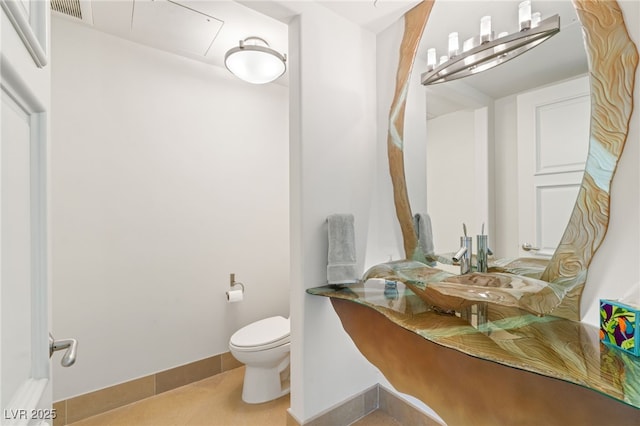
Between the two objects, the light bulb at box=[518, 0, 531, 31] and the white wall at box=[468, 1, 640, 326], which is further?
the light bulb at box=[518, 0, 531, 31]

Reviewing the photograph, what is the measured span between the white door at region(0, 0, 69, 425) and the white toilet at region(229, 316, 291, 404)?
124cm

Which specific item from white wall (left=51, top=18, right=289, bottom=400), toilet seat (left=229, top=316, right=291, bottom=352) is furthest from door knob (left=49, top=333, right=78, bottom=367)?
white wall (left=51, top=18, right=289, bottom=400)

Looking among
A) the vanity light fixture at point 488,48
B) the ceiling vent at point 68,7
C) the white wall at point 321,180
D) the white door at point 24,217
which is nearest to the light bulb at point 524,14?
the vanity light fixture at point 488,48

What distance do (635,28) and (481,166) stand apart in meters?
0.62

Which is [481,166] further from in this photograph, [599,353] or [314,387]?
[314,387]

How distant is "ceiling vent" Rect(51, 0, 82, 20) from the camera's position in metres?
1.58

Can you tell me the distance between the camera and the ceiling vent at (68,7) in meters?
1.58

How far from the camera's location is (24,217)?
1.80ft

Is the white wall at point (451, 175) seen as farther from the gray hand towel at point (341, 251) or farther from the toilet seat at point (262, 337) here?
the toilet seat at point (262, 337)

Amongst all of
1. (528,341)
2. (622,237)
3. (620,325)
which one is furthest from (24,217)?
(622,237)

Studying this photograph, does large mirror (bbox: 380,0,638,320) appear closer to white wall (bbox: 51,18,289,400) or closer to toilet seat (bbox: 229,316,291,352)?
toilet seat (bbox: 229,316,291,352)

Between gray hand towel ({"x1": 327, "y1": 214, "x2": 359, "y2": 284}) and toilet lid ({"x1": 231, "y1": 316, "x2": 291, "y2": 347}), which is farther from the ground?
gray hand towel ({"x1": 327, "y1": 214, "x2": 359, "y2": 284})

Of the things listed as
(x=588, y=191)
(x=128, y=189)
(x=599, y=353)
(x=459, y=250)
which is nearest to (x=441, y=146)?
(x=459, y=250)

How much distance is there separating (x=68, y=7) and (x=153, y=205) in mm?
1229
